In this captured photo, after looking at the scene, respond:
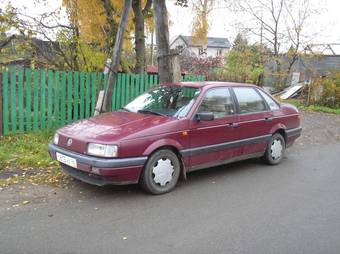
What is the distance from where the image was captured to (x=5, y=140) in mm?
7559

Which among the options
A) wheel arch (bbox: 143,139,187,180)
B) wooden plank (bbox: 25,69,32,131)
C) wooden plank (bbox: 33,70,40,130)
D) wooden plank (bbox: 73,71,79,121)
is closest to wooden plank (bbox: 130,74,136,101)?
wooden plank (bbox: 73,71,79,121)

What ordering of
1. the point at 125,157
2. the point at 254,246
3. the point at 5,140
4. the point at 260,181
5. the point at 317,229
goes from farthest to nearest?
the point at 5,140, the point at 260,181, the point at 125,157, the point at 317,229, the point at 254,246

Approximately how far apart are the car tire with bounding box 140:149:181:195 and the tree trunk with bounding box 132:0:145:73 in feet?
21.8

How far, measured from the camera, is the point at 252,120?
260 inches

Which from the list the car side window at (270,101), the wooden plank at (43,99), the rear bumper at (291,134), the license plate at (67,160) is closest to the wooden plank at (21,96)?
the wooden plank at (43,99)

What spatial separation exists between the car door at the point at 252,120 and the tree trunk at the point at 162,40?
9.13 feet

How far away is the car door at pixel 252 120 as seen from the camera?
6473mm

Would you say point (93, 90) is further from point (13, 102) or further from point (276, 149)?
point (276, 149)

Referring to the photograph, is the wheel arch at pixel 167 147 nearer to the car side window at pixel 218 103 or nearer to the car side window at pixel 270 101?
the car side window at pixel 218 103

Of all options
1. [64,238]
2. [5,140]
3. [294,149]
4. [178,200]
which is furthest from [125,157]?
[294,149]

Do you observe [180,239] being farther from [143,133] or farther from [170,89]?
[170,89]

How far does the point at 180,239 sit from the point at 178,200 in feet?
3.93

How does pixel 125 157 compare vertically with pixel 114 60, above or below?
below

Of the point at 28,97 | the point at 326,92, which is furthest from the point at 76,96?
the point at 326,92
